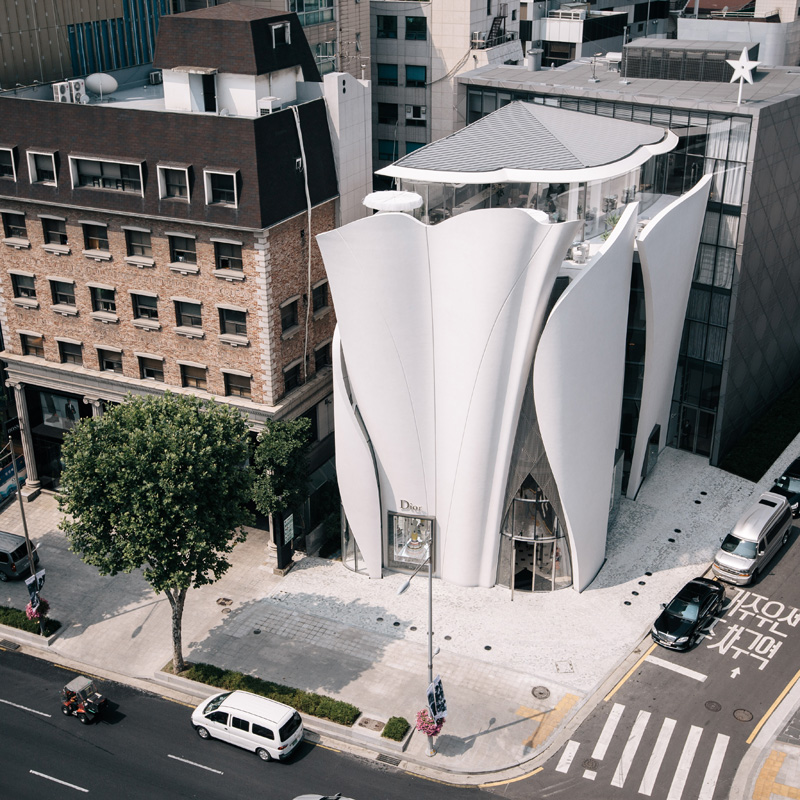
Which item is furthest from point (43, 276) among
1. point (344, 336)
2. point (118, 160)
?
point (344, 336)

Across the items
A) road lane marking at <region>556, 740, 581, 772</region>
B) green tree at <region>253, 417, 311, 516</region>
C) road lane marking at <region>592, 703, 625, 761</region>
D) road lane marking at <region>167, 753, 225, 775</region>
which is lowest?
road lane marking at <region>167, 753, 225, 775</region>

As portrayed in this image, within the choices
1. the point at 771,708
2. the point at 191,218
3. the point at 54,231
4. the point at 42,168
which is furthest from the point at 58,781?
the point at 42,168

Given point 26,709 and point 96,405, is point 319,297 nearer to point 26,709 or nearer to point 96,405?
point 96,405

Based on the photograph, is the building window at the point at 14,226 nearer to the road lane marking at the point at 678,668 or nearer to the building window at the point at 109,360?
the building window at the point at 109,360

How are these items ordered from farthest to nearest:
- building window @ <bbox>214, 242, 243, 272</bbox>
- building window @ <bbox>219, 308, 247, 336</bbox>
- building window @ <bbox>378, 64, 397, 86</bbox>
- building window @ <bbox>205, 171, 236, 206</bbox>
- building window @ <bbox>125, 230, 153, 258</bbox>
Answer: building window @ <bbox>378, 64, 397, 86</bbox> → building window @ <bbox>125, 230, 153, 258</bbox> → building window @ <bbox>219, 308, 247, 336</bbox> → building window @ <bbox>214, 242, 243, 272</bbox> → building window @ <bbox>205, 171, 236, 206</bbox>

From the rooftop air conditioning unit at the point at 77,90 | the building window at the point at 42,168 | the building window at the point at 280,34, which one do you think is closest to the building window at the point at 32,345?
the building window at the point at 42,168

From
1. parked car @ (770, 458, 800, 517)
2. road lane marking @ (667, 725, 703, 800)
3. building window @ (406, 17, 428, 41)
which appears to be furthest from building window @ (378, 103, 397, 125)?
road lane marking @ (667, 725, 703, 800)

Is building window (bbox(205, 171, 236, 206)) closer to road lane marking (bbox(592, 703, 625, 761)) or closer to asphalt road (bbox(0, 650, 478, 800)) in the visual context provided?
asphalt road (bbox(0, 650, 478, 800))
